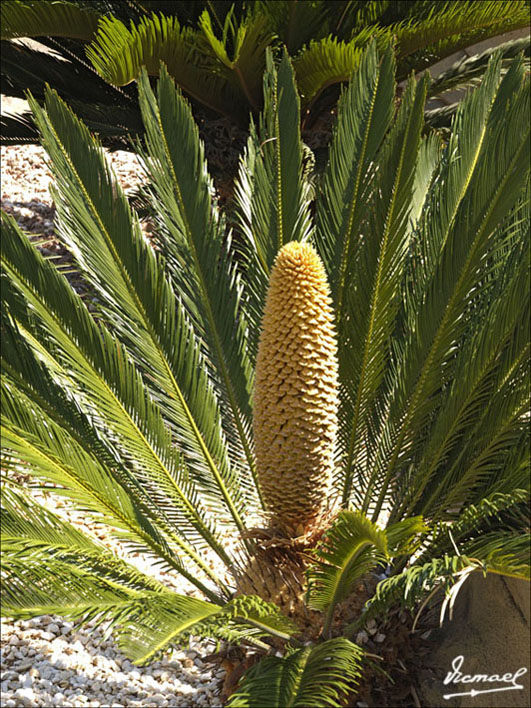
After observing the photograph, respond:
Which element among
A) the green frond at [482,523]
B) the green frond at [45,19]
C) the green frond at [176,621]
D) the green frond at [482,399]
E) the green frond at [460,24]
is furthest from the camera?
the green frond at [460,24]

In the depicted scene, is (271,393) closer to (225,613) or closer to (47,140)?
(225,613)

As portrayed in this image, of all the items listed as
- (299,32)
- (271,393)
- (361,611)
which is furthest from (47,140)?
(299,32)

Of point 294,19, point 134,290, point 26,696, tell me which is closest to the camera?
point 134,290

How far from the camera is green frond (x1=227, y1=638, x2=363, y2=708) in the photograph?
75.0 inches

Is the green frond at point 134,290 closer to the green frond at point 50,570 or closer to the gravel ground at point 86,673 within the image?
the gravel ground at point 86,673

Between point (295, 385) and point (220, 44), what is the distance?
7.40 feet

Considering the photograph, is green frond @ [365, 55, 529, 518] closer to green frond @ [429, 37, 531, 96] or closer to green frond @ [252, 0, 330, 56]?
green frond @ [252, 0, 330, 56]

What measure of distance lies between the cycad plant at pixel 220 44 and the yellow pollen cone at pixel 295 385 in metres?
1.89

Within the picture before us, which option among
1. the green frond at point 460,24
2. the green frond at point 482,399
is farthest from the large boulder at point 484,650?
the green frond at point 460,24

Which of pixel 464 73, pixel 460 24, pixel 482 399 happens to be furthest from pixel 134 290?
pixel 464 73

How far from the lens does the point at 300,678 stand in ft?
6.77

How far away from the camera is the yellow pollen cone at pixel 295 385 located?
8.17ft

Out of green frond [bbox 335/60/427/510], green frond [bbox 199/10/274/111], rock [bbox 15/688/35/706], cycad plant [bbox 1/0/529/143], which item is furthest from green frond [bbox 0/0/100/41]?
rock [bbox 15/688/35/706]

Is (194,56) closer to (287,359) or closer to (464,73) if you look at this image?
(464,73)
